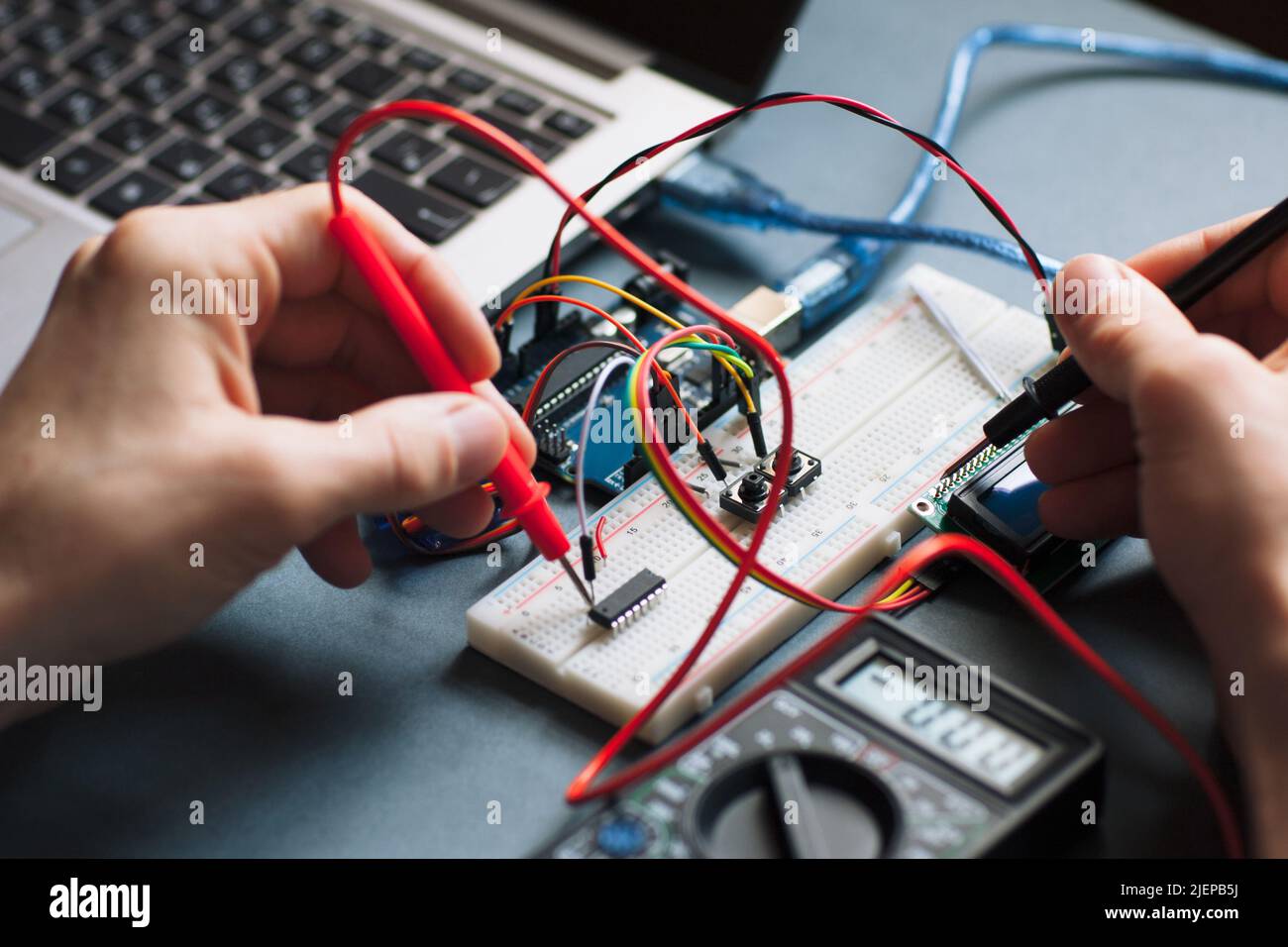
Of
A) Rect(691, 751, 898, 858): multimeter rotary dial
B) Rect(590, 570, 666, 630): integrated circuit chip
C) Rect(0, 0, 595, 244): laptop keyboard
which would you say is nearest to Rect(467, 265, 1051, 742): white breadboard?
Rect(590, 570, 666, 630): integrated circuit chip

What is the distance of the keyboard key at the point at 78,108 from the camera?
1.60m

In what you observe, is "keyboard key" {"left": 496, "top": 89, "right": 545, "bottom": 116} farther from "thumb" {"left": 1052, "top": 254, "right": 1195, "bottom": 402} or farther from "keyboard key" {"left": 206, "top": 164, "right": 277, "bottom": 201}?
"thumb" {"left": 1052, "top": 254, "right": 1195, "bottom": 402}

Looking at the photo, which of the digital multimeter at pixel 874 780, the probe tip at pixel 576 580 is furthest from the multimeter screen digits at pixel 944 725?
the probe tip at pixel 576 580

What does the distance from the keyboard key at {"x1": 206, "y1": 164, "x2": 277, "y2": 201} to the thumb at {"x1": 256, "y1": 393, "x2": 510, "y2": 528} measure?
2.05 ft

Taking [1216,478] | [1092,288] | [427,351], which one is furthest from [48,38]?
[1216,478]

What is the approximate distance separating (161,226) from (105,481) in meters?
0.22

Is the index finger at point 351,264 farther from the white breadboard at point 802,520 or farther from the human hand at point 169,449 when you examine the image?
the white breadboard at point 802,520

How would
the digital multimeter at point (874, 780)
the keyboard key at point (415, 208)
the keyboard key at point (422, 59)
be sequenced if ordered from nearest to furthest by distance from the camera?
the digital multimeter at point (874, 780)
the keyboard key at point (415, 208)
the keyboard key at point (422, 59)

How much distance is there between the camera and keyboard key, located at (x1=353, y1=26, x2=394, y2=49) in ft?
5.50

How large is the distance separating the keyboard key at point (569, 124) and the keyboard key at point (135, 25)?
1.95ft

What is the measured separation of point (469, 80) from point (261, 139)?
0.26 metres

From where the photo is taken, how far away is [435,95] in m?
1.60

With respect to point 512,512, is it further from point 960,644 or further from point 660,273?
point 960,644

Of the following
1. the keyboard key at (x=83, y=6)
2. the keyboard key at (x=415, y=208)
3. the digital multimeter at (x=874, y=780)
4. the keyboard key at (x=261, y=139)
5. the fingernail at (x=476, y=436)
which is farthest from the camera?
the keyboard key at (x=83, y=6)
